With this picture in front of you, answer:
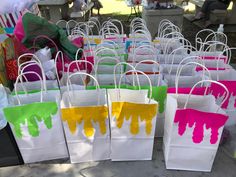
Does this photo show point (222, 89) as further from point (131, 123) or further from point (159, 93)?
point (131, 123)

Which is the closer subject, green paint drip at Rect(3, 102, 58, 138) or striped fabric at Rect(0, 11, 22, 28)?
green paint drip at Rect(3, 102, 58, 138)

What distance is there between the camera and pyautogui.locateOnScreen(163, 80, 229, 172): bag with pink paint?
1541mm

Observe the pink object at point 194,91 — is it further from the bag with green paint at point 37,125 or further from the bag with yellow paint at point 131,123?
the bag with green paint at point 37,125

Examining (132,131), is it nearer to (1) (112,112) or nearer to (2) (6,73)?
(1) (112,112)

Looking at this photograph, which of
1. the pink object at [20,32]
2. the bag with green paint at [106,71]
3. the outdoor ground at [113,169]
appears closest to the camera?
the outdoor ground at [113,169]

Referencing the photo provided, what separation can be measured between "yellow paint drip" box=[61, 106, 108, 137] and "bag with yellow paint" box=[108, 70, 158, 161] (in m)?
0.06

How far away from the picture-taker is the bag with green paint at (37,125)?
5.22ft

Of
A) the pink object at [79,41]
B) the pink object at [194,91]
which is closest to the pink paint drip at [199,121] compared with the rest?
the pink object at [194,91]

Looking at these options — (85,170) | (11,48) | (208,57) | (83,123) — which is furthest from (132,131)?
(11,48)

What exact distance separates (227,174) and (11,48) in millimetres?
2196

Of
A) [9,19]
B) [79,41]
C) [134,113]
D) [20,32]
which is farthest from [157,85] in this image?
[9,19]

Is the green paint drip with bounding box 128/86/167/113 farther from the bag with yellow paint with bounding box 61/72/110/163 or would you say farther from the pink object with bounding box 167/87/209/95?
the bag with yellow paint with bounding box 61/72/110/163

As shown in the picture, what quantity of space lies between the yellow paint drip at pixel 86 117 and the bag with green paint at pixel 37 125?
0.08m

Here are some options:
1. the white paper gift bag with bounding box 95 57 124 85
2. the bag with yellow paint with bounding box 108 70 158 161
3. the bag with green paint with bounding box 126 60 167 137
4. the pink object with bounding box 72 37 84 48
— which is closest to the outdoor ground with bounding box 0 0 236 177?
the bag with yellow paint with bounding box 108 70 158 161
